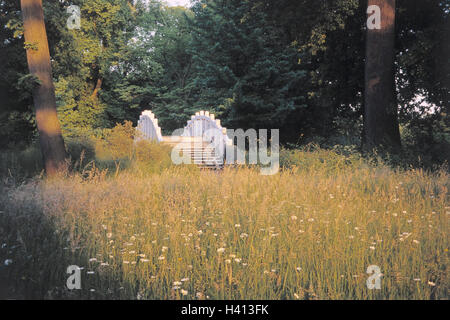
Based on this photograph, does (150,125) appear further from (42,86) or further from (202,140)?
(42,86)

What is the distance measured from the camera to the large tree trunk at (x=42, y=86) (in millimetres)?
9523

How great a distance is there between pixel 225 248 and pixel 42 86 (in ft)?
26.6


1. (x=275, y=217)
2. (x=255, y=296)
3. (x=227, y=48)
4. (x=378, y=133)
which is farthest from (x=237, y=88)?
(x=255, y=296)

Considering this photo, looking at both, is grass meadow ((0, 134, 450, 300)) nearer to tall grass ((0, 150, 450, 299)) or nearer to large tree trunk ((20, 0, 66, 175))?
tall grass ((0, 150, 450, 299))

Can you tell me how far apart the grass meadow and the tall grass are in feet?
0.05

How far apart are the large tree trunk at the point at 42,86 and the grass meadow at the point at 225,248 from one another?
4126mm

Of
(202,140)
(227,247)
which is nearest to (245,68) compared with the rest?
(202,140)

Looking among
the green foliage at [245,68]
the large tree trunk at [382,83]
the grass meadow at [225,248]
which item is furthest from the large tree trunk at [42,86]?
the large tree trunk at [382,83]

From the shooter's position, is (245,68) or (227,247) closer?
(227,247)

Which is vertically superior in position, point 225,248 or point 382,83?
point 382,83

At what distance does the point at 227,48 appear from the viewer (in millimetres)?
19953

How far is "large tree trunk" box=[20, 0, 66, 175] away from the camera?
9.52 m

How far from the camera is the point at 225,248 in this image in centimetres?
384

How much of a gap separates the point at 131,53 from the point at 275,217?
32398 millimetres
